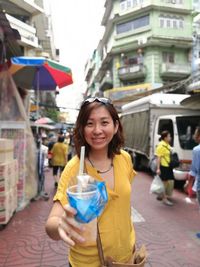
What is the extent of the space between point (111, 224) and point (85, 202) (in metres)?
0.47

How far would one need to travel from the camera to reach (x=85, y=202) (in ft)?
3.73

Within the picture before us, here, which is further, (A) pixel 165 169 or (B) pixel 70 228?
(A) pixel 165 169

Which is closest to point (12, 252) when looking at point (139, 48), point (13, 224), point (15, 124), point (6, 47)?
point (13, 224)

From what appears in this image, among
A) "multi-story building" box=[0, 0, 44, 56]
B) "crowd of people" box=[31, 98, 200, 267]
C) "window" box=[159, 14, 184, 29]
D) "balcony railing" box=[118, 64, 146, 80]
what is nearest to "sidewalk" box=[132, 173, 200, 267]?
"crowd of people" box=[31, 98, 200, 267]

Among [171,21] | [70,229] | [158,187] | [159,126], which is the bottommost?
[158,187]

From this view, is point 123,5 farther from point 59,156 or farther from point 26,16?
point 59,156

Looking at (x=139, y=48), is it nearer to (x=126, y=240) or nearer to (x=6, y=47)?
(x=6, y=47)

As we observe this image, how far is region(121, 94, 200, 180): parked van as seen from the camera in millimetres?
8469

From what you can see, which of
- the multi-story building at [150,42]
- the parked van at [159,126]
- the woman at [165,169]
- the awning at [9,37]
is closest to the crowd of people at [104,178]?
the awning at [9,37]

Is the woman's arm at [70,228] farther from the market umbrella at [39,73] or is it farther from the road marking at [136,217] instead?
the market umbrella at [39,73]

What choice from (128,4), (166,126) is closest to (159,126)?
(166,126)

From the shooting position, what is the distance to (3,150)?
4.79 metres

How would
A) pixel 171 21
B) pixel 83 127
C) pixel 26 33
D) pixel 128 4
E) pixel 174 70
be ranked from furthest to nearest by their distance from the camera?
pixel 171 21 → pixel 128 4 → pixel 174 70 → pixel 26 33 → pixel 83 127

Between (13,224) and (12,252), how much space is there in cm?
116
